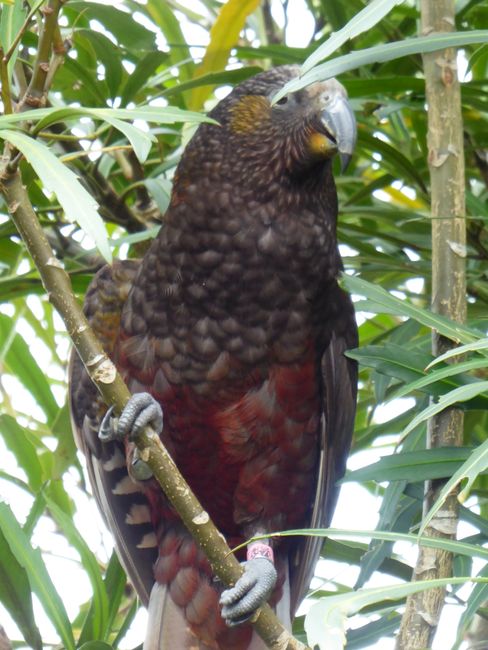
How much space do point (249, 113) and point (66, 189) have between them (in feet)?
3.53

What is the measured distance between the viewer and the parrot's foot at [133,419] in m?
1.92

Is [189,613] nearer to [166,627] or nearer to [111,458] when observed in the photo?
[166,627]

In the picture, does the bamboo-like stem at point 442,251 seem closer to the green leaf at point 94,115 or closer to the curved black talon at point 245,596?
the curved black talon at point 245,596

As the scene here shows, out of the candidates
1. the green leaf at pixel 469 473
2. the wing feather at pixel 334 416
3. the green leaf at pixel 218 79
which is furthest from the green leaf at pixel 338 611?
the green leaf at pixel 218 79

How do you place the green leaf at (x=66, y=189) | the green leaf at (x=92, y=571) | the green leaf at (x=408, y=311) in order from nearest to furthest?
the green leaf at (x=66, y=189)
the green leaf at (x=408, y=311)
the green leaf at (x=92, y=571)

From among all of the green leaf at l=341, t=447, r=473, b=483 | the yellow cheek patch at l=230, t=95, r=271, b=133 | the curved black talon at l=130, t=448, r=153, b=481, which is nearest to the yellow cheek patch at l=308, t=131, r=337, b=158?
the yellow cheek patch at l=230, t=95, r=271, b=133

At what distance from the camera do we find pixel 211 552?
1667 millimetres

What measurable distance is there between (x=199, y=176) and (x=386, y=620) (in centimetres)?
104

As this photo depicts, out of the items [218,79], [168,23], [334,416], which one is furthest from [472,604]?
[168,23]

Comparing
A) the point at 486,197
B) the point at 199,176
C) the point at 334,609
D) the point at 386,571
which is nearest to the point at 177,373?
the point at 199,176

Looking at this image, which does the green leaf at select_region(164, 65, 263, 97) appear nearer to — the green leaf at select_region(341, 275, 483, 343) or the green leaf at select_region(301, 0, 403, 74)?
the green leaf at select_region(341, 275, 483, 343)

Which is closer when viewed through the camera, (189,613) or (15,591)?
(15,591)

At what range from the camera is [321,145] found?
88.7 inches

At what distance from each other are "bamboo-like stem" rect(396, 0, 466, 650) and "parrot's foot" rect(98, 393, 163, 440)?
1.76ft
